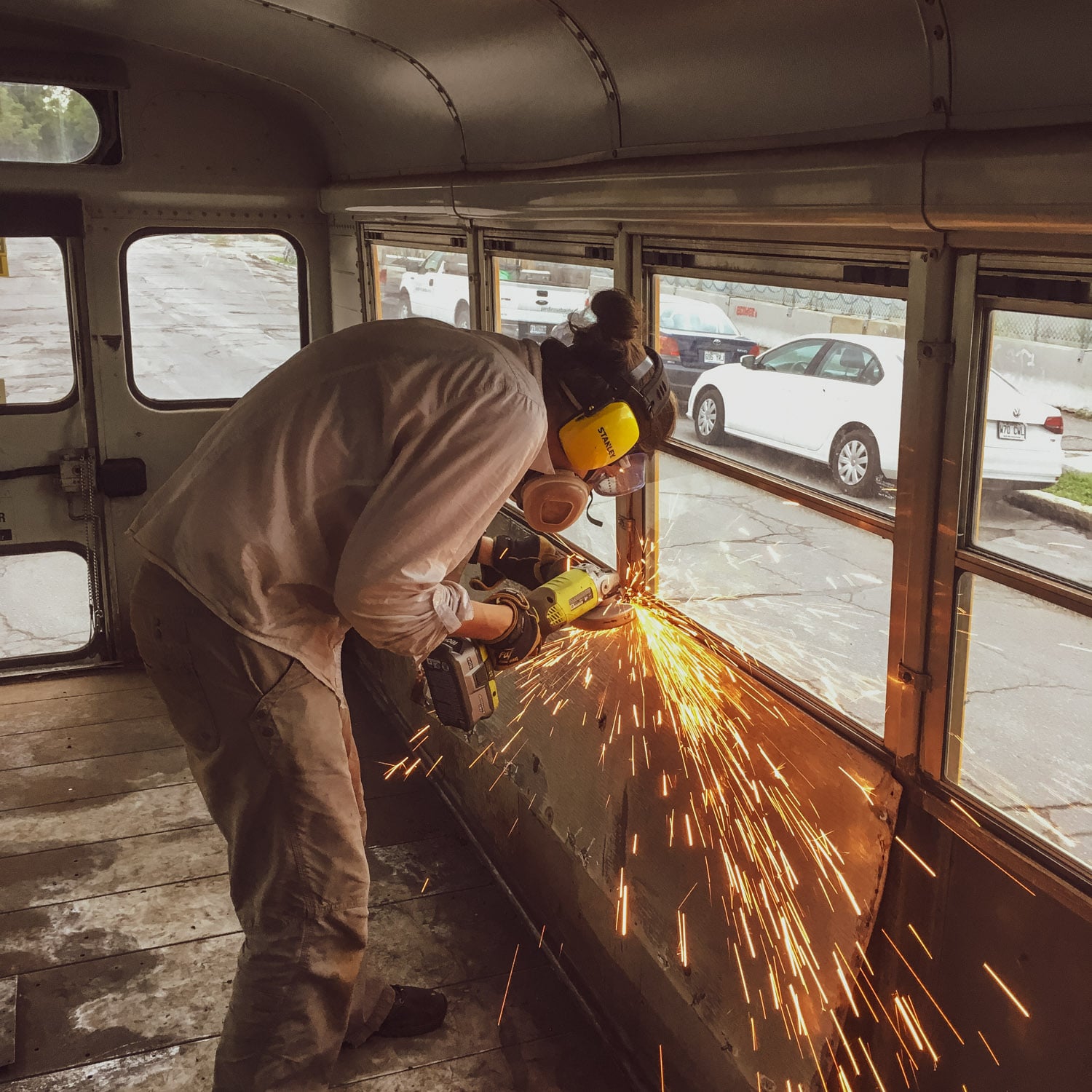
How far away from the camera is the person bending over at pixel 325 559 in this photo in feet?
7.83

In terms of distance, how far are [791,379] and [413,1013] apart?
2.21 meters

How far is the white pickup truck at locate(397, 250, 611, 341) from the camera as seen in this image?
3.79 m

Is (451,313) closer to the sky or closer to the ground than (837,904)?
closer to the sky

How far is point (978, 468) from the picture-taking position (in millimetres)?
2027

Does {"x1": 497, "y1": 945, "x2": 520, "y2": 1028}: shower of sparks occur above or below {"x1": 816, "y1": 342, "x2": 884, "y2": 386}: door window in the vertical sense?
below

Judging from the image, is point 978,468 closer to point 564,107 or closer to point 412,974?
point 564,107

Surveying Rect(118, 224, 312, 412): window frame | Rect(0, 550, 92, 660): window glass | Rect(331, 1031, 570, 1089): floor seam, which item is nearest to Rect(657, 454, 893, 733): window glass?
Rect(331, 1031, 570, 1089): floor seam

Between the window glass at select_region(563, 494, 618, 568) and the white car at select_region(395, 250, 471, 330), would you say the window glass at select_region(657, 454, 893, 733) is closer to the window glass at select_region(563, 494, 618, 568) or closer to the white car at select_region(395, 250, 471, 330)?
the window glass at select_region(563, 494, 618, 568)

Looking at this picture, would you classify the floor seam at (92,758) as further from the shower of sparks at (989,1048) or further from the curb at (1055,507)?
the curb at (1055,507)

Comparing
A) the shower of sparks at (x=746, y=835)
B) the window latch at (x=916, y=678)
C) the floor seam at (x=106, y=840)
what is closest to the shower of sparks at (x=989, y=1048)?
the shower of sparks at (x=746, y=835)

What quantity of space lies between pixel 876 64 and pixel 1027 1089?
180cm

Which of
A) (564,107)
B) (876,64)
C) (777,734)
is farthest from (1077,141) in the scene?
(564,107)

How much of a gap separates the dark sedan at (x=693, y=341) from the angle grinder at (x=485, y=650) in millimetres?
563

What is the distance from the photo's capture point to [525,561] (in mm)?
3285
